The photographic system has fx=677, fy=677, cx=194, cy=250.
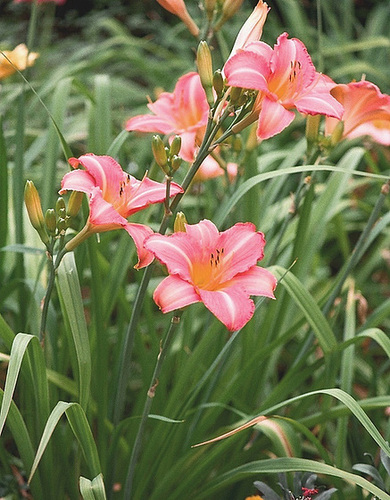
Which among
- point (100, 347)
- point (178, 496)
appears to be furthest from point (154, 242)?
point (178, 496)

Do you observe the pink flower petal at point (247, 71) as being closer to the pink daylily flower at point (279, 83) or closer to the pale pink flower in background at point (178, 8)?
the pink daylily flower at point (279, 83)

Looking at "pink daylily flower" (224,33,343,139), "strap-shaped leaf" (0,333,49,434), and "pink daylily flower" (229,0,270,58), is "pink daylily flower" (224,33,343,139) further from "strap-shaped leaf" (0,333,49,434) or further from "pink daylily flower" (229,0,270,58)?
"strap-shaped leaf" (0,333,49,434)

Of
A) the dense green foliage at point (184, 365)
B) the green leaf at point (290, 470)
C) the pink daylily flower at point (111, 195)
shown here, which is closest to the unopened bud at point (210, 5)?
the dense green foliage at point (184, 365)

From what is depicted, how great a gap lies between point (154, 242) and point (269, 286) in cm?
16

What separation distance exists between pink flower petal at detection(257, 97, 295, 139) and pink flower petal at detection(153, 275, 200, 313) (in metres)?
0.21

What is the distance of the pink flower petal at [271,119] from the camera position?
85cm

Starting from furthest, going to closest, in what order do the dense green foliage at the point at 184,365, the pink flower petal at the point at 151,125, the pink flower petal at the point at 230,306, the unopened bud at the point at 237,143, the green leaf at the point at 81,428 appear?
the unopened bud at the point at 237,143 < the pink flower petal at the point at 151,125 < the dense green foliage at the point at 184,365 < the green leaf at the point at 81,428 < the pink flower petal at the point at 230,306

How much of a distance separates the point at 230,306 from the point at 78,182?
0.26 metres

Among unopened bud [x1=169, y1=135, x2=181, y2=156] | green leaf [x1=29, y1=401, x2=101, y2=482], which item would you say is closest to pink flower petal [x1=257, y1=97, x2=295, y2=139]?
unopened bud [x1=169, y1=135, x2=181, y2=156]

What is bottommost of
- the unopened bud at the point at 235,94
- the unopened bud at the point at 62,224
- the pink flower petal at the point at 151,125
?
the unopened bud at the point at 62,224

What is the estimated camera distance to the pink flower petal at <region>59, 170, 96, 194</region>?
0.86 metres

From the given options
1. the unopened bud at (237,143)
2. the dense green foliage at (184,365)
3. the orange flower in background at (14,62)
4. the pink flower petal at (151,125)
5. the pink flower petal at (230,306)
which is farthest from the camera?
the orange flower in background at (14,62)

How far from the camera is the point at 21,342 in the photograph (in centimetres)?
88

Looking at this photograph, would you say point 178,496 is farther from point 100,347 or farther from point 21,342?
point 21,342
